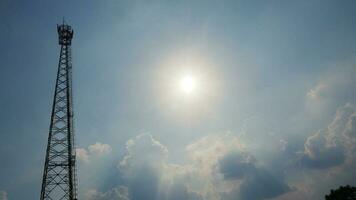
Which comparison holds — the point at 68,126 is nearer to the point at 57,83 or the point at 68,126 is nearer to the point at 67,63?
the point at 57,83

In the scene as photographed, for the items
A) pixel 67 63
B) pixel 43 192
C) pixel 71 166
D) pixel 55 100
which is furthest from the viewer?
pixel 67 63

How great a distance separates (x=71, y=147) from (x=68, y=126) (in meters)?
4.00

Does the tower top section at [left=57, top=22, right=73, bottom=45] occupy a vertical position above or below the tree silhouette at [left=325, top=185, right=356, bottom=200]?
above

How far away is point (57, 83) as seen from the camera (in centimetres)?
5344

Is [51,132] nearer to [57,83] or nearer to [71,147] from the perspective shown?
[71,147]

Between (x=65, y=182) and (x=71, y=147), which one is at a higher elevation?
(x=71, y=147)

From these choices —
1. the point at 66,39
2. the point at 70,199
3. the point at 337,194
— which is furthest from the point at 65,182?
the point at 337,194

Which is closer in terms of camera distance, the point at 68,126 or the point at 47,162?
the point at 47,162

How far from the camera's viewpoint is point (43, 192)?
145ft

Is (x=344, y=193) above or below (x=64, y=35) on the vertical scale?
below

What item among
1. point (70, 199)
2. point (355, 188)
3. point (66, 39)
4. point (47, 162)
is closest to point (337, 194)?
point (355, 188)

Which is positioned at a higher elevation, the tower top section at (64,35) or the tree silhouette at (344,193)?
the tower top section at (64,35)

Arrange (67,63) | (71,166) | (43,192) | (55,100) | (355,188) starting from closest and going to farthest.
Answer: (43,192) → (71,166) → (55,100) → (67,63) → (355,188)

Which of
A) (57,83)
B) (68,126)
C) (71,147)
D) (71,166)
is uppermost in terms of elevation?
(57,83)
